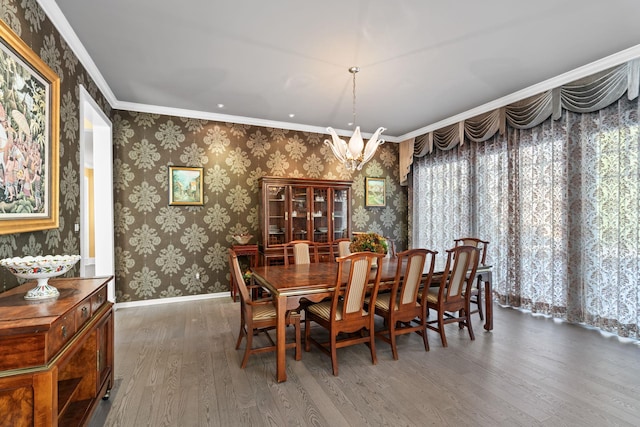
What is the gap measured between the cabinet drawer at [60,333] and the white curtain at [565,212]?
4.65 m

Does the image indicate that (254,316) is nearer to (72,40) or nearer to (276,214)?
(276,214)

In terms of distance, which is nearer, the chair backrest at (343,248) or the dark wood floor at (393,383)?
the dark wood floor at (393,383)

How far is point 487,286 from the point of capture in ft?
11.7

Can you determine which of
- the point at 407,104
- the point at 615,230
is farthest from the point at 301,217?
the point at 615,230

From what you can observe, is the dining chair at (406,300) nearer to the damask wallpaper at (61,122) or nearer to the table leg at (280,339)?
the table leg at (280,339)

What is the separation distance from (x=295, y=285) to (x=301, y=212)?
2740 mm

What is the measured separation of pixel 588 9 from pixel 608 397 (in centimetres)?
294

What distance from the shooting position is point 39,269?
5.23 ft

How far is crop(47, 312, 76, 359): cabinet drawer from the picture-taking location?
4.41 feet

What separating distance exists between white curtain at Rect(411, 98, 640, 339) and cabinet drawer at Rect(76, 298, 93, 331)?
4.64m

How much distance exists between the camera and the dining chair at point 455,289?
10.1ft

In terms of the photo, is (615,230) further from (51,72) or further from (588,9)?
(51,72)

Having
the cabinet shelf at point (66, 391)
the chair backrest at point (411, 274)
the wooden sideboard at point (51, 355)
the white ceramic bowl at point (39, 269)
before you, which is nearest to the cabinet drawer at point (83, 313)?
the wooden sideboard at point (51, 355)

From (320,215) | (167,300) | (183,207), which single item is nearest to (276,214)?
(320,215)
